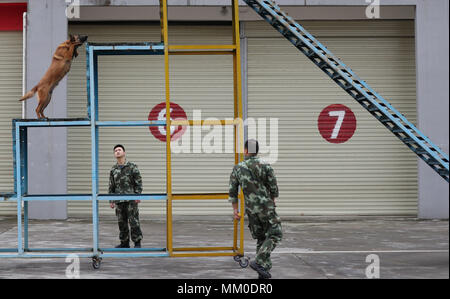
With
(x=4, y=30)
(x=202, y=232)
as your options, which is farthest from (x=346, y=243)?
(x=4, y=30)

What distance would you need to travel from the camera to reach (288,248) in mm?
10781

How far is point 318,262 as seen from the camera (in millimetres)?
9289

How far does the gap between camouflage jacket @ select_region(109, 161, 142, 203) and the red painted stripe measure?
732cm

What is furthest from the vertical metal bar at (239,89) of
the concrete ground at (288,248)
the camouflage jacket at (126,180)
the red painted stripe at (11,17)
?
the red painted stripe at (11,17)

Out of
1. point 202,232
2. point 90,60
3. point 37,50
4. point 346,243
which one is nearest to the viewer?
point 90,60

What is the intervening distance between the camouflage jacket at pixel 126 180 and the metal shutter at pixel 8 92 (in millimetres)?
6580

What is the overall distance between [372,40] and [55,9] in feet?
27.0

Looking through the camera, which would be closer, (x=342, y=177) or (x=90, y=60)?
(x=90, y=60)

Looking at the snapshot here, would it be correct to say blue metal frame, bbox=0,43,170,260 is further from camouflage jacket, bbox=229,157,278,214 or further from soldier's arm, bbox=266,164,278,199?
soldier's arm, bbox=266,164,278,199

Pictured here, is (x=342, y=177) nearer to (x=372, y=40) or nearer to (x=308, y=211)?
(x=308, y=211)

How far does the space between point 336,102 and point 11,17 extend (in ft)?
28.7

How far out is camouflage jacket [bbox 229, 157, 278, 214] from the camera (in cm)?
798

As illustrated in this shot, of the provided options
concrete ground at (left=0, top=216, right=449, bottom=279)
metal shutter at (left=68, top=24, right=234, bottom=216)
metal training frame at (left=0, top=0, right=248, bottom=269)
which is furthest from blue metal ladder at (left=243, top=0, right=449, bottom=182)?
metal shutter at (left=68, top=24, right=234, bottom=216)

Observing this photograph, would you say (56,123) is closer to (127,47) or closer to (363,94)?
(127,47)
